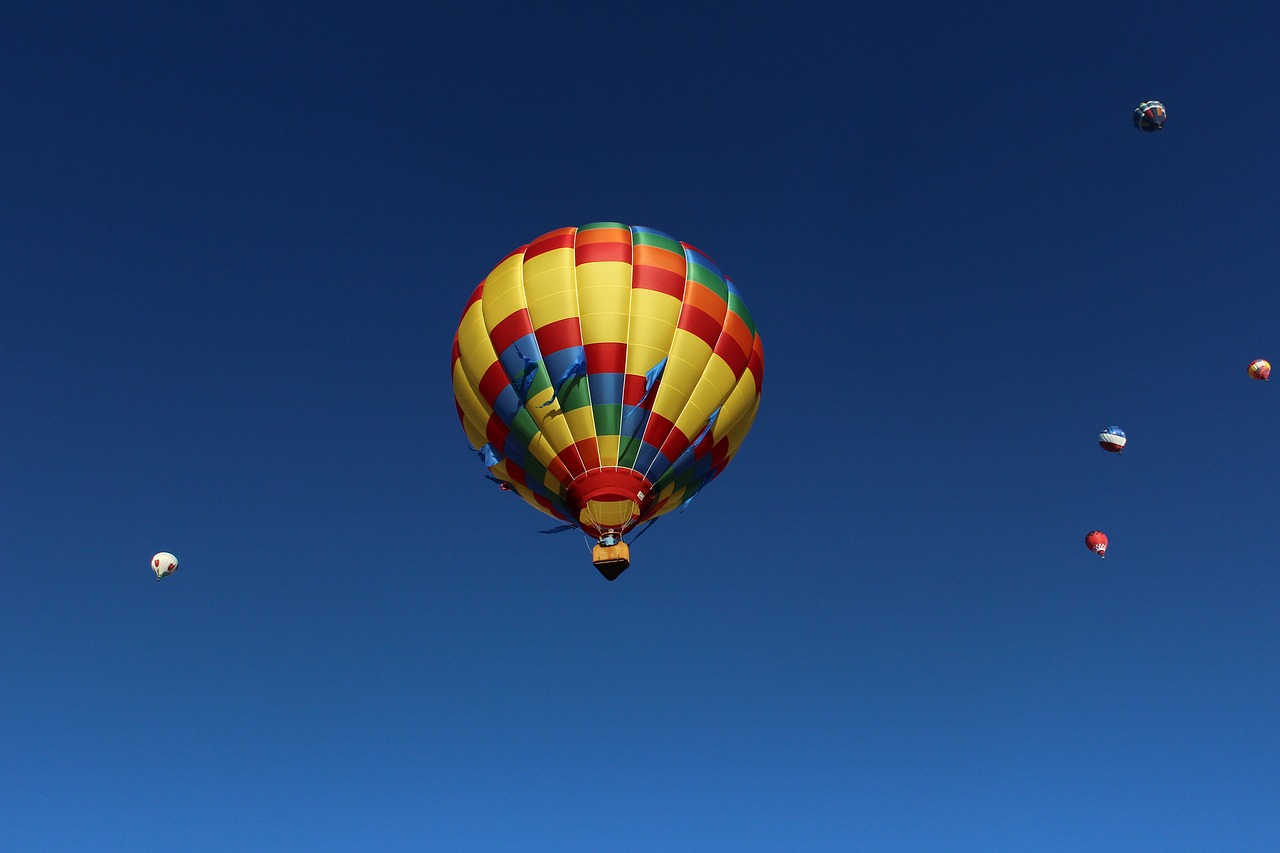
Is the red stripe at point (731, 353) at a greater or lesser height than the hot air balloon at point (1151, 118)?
lesser

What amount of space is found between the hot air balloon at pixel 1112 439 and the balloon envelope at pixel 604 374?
12.4m

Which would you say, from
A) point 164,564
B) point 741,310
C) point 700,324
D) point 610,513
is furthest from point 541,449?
point 164,564

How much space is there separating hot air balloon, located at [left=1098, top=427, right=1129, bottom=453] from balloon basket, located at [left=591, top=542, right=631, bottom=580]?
16.0m

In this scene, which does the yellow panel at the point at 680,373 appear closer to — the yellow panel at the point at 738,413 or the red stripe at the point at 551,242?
the yellow panel at the point at 738,413

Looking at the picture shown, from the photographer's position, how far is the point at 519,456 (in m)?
21.0

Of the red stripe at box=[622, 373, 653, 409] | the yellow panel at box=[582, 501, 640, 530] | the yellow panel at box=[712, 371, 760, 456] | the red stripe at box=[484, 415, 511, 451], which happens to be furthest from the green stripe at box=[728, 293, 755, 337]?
the red stripe at box=[484, 415, 511, 451]

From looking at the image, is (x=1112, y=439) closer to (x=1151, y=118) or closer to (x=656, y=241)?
(x=1151, y=118)

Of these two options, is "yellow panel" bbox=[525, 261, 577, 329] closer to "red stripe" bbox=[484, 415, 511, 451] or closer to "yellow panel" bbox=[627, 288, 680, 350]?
"yellow panel" bbox=[627, 288, 680, 350]

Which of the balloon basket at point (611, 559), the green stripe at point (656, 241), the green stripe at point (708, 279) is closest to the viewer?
the balloon basket at point (611, 559)

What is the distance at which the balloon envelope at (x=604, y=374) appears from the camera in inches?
786

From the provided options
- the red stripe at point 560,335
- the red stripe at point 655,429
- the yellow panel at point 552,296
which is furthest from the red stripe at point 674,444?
the yellow panel at point 552,296

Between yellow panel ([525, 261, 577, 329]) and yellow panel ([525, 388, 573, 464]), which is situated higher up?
yellow panel ([525, 261, 577, 329])

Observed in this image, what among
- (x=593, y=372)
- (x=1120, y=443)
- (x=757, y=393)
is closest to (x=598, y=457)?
(x=593, y=372)

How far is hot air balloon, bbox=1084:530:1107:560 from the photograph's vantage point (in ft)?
95.2
